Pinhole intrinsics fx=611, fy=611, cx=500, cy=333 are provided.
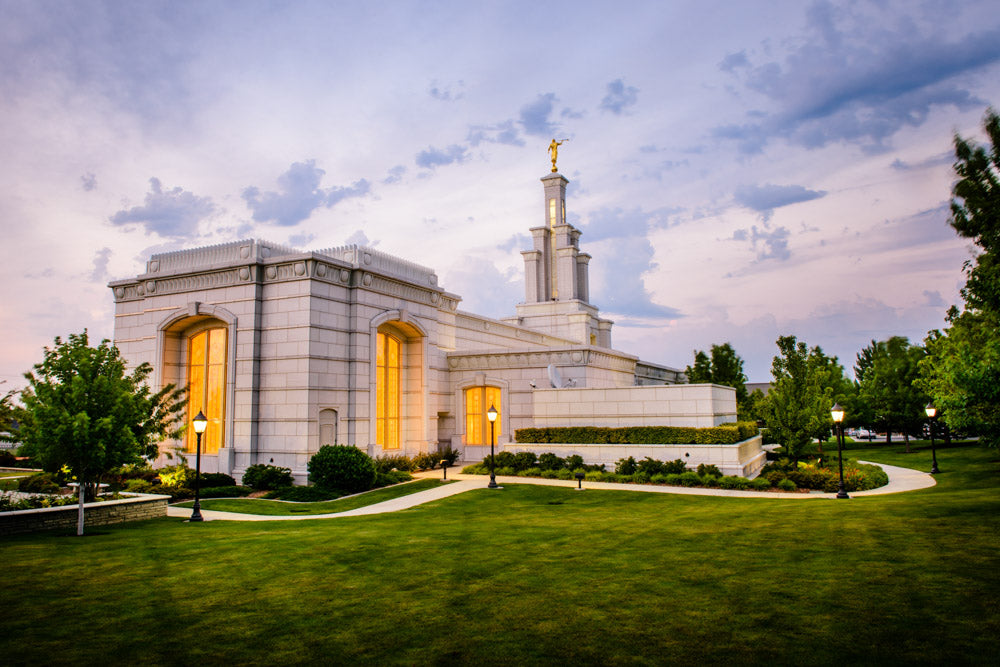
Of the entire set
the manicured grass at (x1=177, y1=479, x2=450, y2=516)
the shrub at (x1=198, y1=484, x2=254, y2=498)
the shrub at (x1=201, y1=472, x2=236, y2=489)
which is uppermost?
the shrub at (x1=201, y1=472, x2=236, y2=489)

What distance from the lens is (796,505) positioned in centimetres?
1689

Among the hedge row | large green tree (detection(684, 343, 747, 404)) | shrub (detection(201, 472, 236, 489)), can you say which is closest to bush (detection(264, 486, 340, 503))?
shrub (detection(201, 472, 236, 489))

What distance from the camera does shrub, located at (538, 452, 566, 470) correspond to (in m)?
25.8

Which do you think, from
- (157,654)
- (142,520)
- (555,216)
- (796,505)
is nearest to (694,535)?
(796,505)

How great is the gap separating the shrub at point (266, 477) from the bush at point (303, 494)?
0.95 m

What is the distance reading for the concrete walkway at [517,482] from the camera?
716 inches

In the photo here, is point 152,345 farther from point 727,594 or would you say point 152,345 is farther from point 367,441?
point 727,594

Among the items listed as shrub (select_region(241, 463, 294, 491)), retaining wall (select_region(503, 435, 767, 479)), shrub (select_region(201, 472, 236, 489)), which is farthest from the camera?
retaining wall (select_region(503, 435, 767, 479))

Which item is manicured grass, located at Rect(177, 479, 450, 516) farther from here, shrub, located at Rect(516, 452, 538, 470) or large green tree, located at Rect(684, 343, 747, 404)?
large green tree, located at Rect(684, 343, 747, 404)

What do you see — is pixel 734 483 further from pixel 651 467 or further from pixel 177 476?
pixel 177 476

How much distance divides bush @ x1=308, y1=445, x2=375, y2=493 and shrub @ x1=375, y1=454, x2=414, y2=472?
65.3 inches

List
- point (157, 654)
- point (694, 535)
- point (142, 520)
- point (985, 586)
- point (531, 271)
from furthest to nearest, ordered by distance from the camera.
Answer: point (531, 271), point (142, 520), point (694, 535), point (985, 586), point (157, 654)

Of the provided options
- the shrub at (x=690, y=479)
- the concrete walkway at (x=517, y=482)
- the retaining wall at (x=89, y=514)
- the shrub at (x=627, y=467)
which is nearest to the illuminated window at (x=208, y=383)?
the concrete walkway at (x=517, y=482)

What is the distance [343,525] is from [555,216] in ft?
126
